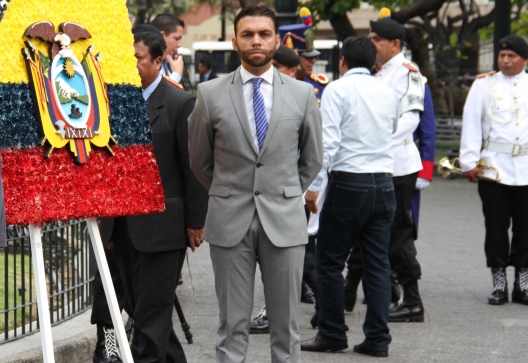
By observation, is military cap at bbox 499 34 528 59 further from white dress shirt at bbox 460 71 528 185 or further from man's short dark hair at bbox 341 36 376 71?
man's short dark hair at bbox 341 36 376 71

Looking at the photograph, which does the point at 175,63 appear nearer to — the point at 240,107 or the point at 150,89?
the point at 150,89

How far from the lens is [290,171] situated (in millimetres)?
5664

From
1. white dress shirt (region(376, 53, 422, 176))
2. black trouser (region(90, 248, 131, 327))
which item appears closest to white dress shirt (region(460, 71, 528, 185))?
white dress shirt (region(376, 53, 422, 176))

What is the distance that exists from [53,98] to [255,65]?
3.24ft

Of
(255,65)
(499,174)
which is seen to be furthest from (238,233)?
(499,174)

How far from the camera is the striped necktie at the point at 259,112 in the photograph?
559 centimetres

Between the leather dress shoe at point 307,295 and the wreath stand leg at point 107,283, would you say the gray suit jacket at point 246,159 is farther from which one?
the leather dress shoe at point 307,295

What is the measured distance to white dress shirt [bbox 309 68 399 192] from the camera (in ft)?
23.6

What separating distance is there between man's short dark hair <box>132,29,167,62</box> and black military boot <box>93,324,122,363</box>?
1.72 m

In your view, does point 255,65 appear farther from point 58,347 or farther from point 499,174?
point 499,174

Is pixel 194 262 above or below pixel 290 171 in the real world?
below

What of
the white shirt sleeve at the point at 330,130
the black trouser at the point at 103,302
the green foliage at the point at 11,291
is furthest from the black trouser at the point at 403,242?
the green foliage at the point at 11,291

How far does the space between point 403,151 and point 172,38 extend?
1.90 meters

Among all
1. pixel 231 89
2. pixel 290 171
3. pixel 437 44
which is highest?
pixel 231 89
